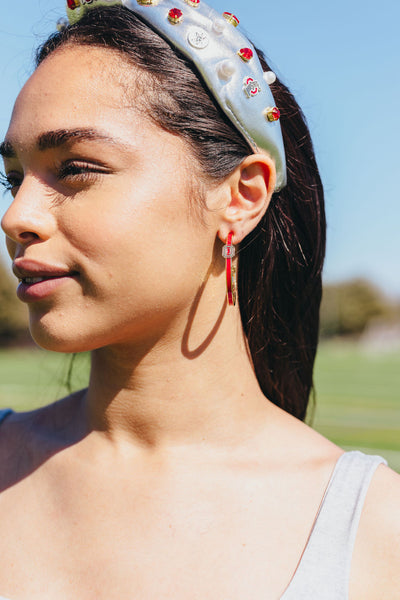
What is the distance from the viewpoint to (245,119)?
6.33 feet

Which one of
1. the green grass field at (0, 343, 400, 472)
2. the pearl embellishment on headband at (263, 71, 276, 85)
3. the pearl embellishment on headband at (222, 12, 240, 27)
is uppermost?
the pearl embellishment on headband at (222, 12, 240, 27)

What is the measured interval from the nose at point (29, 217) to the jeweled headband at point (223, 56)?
0.54 metres

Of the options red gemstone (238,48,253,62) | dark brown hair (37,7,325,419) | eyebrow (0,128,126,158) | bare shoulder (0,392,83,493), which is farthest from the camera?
bare shoulder (0,392,83,493)

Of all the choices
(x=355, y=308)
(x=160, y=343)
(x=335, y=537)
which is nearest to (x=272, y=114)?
(x=160, y=343)

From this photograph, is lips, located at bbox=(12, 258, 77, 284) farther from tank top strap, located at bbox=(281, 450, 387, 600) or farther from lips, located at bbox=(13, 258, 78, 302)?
tank top strap, located at bbox=(281, 450, 387, 600)

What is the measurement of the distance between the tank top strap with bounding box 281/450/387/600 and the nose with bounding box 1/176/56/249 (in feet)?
3.14

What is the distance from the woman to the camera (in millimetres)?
1685

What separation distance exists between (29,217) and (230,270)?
0.57 metres

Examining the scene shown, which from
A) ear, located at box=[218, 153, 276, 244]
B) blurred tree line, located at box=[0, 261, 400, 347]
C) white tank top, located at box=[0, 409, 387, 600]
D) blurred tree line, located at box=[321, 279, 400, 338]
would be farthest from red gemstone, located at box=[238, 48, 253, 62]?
blurred tree line, located at box=[321, 279, 400, 338]

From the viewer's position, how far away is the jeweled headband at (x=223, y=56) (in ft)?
6.12

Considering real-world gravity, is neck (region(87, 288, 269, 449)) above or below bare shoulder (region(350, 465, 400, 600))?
above

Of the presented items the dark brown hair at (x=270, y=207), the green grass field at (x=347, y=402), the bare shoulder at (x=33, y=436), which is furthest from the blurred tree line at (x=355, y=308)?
the bare shoulder at (x=33, y=436)

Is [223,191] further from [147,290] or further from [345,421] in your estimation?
[345,421]

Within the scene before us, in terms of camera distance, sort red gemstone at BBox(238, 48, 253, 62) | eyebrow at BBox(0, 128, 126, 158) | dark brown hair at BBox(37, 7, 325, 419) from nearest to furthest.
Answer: eyebrow at BBox(0, 128, 126, 158)
dark brown hair at BBox(37, 7, 325, 419)
red gemstone at BBox(238, 48, 253, 62)
